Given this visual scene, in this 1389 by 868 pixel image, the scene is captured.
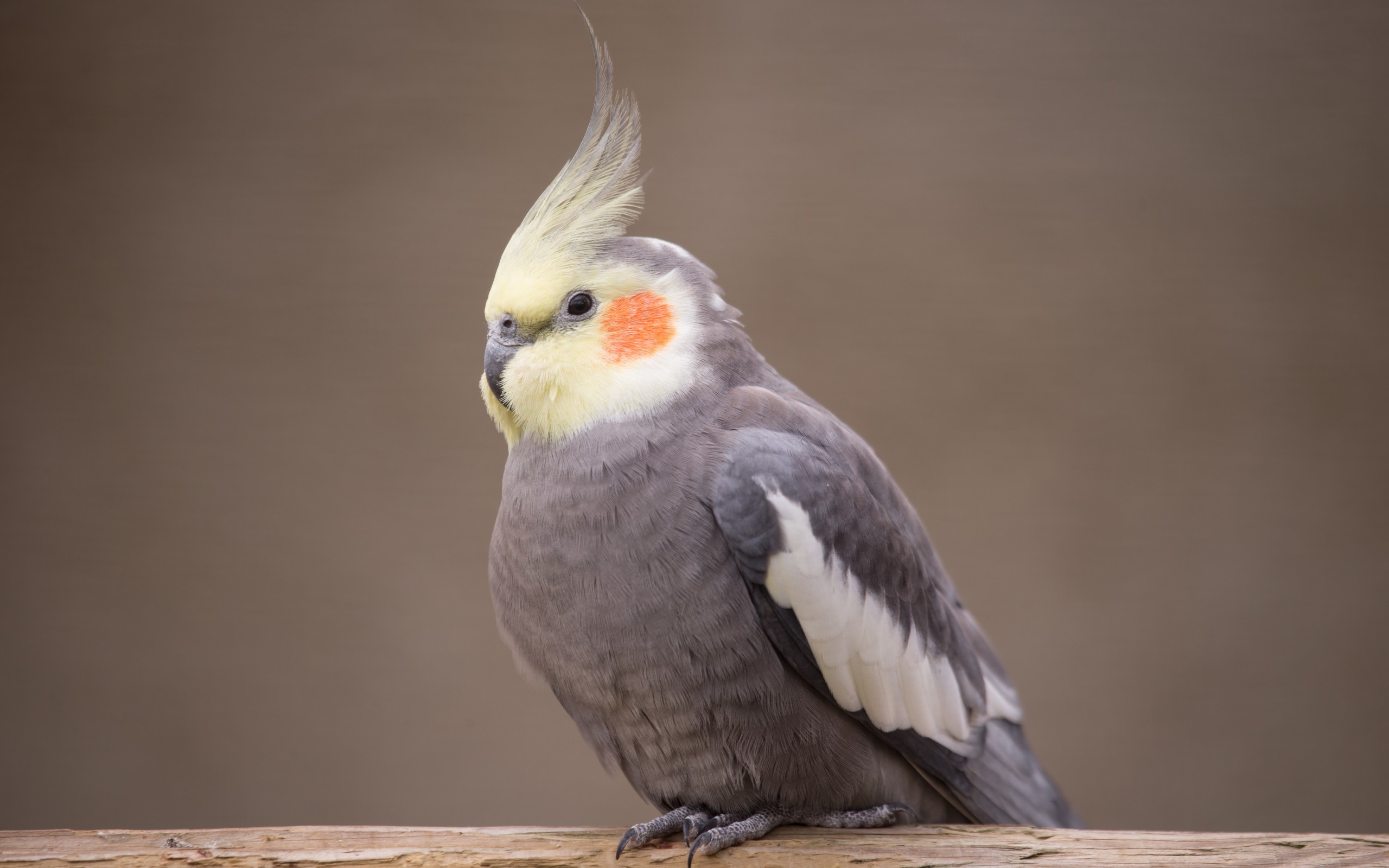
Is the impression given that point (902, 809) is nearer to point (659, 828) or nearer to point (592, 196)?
point (659, 828)

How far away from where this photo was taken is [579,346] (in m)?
1.37

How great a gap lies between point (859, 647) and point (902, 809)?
0.98 feet

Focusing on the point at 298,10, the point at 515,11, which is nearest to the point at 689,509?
the point at 515,11

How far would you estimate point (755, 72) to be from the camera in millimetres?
2732

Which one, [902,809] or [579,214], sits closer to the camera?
[579,214]

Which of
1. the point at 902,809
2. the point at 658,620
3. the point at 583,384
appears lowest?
the point at 902,809

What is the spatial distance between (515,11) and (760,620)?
6.44ft

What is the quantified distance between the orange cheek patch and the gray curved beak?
0.13 m

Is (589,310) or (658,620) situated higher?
(589,310)

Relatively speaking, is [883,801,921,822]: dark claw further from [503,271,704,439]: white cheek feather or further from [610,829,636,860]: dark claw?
[503,271,704,439]: white cheek feather

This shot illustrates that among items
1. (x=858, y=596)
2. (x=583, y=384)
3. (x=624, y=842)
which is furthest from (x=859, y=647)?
(x=583, y=384)

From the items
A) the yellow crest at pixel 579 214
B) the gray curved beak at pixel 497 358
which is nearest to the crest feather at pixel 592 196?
the yellow crest at pixel 579 214

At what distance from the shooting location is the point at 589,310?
138 centimetres

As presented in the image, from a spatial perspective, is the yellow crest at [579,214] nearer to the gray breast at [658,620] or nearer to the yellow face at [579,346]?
the yellow face at [579,346]
